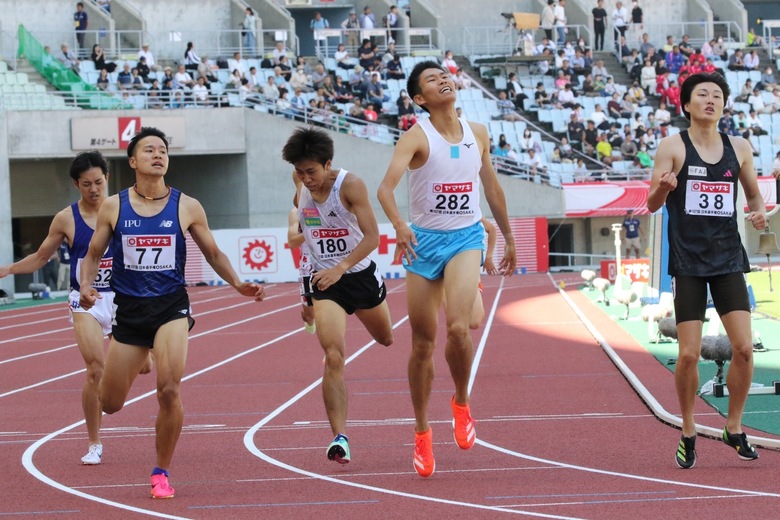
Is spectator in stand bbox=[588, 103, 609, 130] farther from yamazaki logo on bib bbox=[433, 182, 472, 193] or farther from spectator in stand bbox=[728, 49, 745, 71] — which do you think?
yamazaki logo on bib bbox=[433, 182, 472, 193]

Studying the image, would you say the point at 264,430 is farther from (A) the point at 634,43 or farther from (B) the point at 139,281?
(A) the point at 634,43

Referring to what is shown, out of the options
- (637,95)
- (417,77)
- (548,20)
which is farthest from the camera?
(548,20)

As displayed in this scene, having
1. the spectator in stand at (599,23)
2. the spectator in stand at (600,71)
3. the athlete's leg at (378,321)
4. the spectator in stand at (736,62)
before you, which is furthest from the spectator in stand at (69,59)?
the athlete's leg at (378,321)

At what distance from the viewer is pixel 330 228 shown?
24.5 feet

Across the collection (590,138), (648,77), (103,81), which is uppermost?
(648,77)

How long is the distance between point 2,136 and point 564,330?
19.7 m

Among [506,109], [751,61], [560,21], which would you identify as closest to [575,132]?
[506,109]

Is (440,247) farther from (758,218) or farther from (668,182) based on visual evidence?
(758,218)

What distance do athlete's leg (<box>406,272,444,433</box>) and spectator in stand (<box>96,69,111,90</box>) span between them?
1131 inches

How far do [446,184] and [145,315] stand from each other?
1719mm

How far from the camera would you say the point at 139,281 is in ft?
22.5

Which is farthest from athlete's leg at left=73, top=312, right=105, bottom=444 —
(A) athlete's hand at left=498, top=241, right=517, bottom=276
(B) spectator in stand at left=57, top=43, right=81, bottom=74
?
(B) spectator in stand at left=57, top=43, right=81, bottom=74

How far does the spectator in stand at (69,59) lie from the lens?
3550cm

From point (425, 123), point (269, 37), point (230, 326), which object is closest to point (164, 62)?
point (269, 37)
